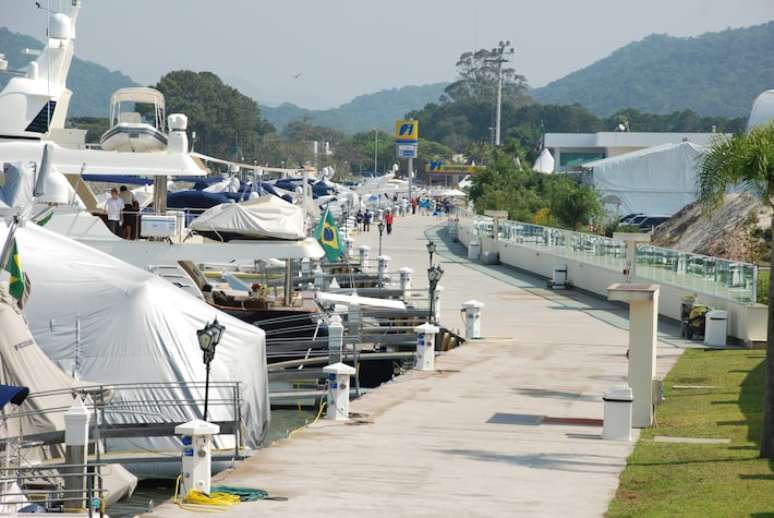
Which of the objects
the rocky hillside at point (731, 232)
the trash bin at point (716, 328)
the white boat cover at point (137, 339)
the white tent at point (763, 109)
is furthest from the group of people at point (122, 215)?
the white tent at point (763, 109)

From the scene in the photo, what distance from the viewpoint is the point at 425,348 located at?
91.9 feet

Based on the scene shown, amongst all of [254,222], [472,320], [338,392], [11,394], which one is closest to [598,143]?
[472,320]

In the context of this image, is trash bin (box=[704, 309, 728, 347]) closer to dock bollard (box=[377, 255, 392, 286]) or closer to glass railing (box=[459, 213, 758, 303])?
glass railing (box=[459, 213, 758, 303])

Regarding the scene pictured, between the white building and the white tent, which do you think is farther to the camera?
the white building

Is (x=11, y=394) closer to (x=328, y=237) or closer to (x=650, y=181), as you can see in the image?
(x=328, y=237)

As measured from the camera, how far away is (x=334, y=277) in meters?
40.9

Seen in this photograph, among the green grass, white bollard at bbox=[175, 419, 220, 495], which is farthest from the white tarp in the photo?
white bollard at bbox=[175, 419, 220, 495]

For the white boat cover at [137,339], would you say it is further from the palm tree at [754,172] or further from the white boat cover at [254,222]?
the white boat cover at [254,222]

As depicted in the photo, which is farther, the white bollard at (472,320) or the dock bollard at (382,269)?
the dock bollard at (382,269)

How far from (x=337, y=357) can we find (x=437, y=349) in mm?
6983

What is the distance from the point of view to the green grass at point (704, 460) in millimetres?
14508

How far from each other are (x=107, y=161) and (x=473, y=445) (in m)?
15.8

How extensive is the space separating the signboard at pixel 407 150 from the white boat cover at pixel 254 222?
389ft

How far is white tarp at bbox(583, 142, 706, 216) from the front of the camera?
82.2 metres
